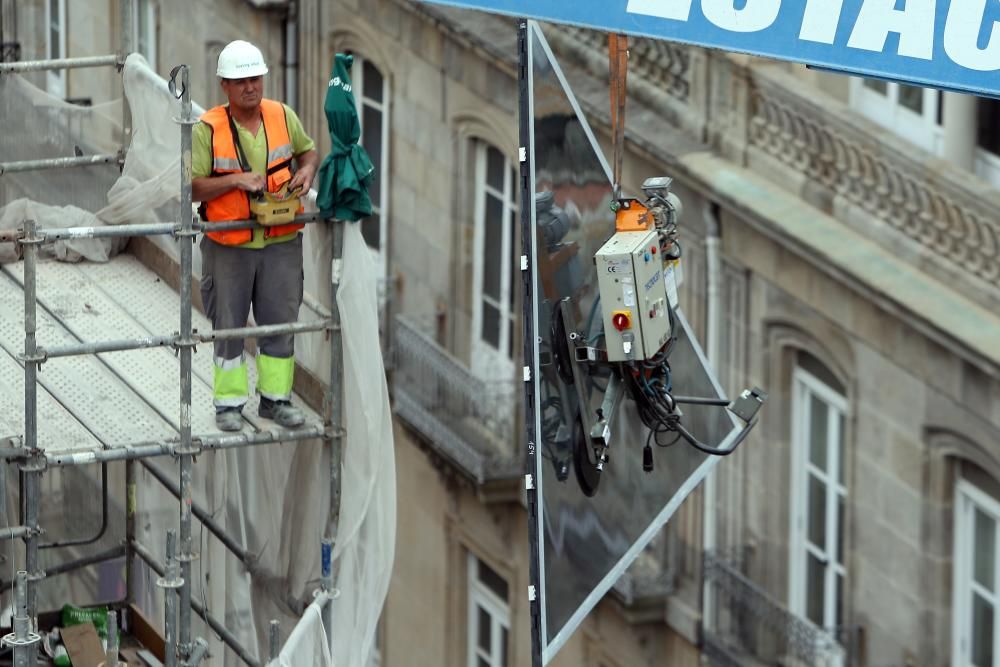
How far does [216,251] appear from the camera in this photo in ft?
65.3

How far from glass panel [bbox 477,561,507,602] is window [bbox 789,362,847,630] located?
679 cm

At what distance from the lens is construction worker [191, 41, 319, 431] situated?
1955 cm

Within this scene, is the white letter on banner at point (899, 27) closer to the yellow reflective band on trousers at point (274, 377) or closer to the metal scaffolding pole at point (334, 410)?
the metal scaffolding pole at point (334, 410)

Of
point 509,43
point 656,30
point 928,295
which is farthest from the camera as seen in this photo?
point 509,43

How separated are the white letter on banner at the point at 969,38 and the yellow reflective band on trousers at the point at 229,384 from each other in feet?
19.3

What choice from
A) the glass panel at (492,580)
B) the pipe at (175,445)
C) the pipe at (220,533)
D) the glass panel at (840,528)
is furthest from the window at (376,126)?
the pipe at (175,445)

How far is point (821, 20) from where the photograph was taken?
52.4 feet

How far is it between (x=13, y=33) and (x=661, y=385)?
76.9ft

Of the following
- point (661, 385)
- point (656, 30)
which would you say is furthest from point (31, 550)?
point (656, 30)

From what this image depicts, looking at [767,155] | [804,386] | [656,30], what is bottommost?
[804,386]

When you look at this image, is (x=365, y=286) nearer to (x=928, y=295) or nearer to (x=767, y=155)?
(x=928, y=295)

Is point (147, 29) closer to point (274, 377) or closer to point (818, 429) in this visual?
point (818, 429)

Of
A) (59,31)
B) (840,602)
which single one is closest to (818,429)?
(840,602)

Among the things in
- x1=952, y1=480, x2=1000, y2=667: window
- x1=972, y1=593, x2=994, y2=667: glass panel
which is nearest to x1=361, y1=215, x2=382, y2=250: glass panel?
x1=952, y1=480, x2=1000, y2=667: window
